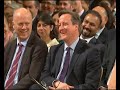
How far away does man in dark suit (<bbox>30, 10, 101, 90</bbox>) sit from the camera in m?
2.28

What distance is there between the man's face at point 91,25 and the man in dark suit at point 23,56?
24.0 inches

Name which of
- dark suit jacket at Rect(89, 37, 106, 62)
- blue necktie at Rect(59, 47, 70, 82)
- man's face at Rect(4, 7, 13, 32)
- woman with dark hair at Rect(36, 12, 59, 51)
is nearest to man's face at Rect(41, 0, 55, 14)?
man's face at Rect(4, 7, 13, 32)

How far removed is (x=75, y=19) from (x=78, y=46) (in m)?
0.22

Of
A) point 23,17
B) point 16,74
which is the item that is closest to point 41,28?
point 23,17

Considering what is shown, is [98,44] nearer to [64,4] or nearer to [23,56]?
[23,56]

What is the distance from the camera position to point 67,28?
246cm

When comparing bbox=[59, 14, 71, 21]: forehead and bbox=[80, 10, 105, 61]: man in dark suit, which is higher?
bbox=[59, 14, 71, 21]: forehead

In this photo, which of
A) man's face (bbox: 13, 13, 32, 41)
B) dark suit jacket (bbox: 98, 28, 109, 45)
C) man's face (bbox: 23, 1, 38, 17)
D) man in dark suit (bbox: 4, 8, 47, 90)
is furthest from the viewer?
man's face (bbox: 23, 1, 38, 17)

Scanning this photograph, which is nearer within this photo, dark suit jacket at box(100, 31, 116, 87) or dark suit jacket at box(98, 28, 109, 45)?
dark suit jacket at box(100, 31, 116, 87)

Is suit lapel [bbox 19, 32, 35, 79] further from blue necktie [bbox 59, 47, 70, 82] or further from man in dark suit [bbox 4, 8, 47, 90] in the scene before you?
blue necktie [bbox 59, 47, 70, 82]

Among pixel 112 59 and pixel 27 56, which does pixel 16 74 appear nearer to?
pixel 27 56

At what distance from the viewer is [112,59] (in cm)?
271

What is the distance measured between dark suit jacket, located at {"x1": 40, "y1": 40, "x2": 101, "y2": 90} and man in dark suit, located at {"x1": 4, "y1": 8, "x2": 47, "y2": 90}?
0.11 metres

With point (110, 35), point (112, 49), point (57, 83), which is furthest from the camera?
point (110, 35)
